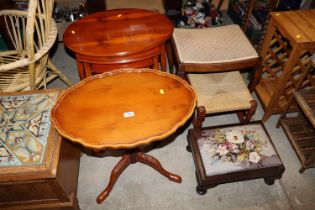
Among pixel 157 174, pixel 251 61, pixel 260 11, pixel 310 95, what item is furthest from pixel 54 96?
pixel 260 11

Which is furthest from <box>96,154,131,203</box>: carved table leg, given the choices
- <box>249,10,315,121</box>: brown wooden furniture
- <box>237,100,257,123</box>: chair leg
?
<box>249,10,315,121</box>: brown wooden furniture

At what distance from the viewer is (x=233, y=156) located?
1.71 meters

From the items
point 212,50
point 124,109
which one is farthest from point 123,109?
point 212,50

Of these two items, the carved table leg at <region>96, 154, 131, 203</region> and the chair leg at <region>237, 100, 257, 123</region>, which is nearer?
the carved table leg at <region>96, 154, 131, 203</region>

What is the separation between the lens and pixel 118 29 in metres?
1.88

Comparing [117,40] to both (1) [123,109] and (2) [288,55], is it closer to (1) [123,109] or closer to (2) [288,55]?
(1) [123,109]

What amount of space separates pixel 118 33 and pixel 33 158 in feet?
3.26

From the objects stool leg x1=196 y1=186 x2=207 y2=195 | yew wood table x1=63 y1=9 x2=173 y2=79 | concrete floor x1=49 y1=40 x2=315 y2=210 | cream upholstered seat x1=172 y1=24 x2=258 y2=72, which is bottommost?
concrete floor x1=49 y1=40 x2=315 y2=210

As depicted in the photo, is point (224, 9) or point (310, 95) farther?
point (224, 9)

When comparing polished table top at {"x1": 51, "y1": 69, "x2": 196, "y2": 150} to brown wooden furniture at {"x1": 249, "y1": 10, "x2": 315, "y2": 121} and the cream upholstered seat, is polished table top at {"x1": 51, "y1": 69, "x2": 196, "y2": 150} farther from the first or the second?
brown wooden furniture at {"x1": 249, "y1": 10, "x2": 315, "y2": 121}

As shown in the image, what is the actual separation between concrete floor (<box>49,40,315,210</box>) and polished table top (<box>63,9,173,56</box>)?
32.9 inches

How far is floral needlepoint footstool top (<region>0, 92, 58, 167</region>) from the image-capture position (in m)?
1.39

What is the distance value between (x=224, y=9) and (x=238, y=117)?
1941mm

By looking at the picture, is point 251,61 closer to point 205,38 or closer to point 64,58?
point 205,38
